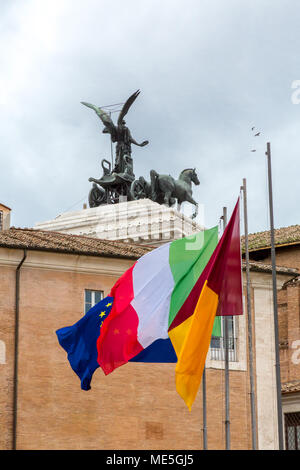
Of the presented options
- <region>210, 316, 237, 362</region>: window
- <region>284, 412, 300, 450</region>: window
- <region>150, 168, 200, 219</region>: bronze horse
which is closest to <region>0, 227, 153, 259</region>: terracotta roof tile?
<region>210, 316, 237, 362</region>: window

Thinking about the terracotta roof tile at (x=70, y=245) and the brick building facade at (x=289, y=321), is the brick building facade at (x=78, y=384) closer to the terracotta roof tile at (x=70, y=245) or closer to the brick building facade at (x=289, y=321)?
the terracotta roof tile at (x=70, y=245)

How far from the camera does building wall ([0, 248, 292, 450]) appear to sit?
27.2m

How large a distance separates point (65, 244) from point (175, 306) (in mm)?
8866

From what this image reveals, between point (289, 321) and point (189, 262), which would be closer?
point (189, 262)

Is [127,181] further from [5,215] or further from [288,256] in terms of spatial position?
[288,256]

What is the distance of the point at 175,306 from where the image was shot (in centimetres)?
2119

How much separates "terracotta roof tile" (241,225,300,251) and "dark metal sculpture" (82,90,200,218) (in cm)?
1249

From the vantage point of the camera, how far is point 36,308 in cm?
2814

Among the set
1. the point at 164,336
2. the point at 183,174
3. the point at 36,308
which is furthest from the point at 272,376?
the point at 183,174

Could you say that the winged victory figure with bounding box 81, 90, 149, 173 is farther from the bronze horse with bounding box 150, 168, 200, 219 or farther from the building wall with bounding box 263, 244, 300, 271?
the building wall with bounding box 263, 244, 300, 271

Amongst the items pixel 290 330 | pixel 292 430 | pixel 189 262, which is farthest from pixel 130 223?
pixel 189 262

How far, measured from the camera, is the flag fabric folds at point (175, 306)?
64.7 feet
